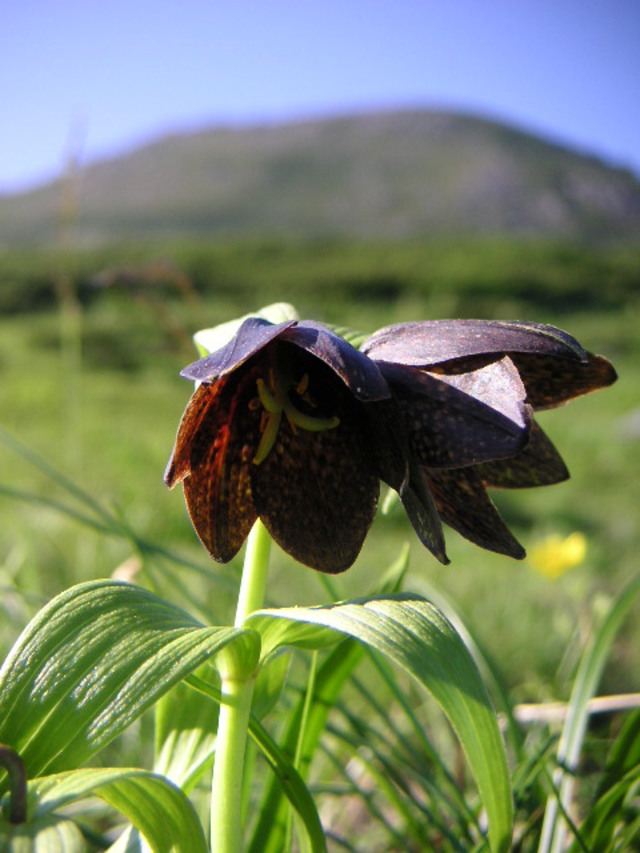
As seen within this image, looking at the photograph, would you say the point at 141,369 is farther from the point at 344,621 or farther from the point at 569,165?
the point at 569,165

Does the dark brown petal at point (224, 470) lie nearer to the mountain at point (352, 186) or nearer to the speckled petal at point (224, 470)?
the speckled petal at point (224, 470)

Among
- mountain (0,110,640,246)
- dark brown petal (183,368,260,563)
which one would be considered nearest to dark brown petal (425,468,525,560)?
dark brown petal (183,368,260,563)

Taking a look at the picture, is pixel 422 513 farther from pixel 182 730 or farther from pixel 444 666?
pixel 182 730

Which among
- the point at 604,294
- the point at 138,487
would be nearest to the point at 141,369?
the point at 138,487

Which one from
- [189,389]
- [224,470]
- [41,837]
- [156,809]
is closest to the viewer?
[41,837]

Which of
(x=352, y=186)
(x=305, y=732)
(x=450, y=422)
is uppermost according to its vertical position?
(x=352, y=186)

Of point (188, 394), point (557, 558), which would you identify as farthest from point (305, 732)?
point (188, 394)

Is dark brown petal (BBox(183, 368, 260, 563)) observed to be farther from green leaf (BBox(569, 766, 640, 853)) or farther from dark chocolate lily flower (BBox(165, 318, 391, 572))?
green leaf (BBox(569, 766, 640, 853))

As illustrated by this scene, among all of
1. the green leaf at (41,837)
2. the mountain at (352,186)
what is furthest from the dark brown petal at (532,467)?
the mountain at (352,186)
